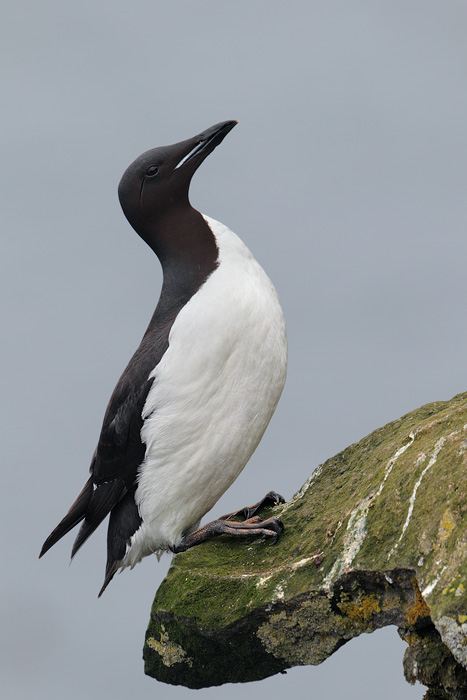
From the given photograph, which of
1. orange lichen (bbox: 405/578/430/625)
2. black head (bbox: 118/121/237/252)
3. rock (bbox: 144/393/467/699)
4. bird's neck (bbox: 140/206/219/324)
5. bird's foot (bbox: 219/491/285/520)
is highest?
black head (bbox: 118/121/237/252)

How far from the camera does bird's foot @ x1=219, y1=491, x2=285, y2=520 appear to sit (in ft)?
22.0

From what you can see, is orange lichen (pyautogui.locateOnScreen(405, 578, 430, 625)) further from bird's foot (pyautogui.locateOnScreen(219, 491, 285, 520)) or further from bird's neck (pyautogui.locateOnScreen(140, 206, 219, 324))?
bird's neck (pyautogui.locateOnScreen(140, 206, 219, 324))

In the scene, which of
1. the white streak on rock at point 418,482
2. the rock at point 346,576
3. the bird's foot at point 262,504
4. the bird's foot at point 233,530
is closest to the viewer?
the rock at point 346,576

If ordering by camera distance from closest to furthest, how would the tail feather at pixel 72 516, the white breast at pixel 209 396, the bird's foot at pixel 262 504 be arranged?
the white breast at pixel 209 396 < the tail feather at pixel 72 516 < the bird's foot at pixel 262 504

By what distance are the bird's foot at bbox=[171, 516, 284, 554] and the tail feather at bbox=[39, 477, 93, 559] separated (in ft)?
2.17

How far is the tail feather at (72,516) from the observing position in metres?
6.56

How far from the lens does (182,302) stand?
628 centimetres

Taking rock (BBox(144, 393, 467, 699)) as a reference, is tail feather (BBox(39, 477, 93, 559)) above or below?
above

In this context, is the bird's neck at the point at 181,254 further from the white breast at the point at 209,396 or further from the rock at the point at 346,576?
the rock at the point at 346,576

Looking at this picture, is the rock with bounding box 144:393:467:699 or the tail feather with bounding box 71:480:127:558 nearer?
the rock with bounding box 144:393:467:699

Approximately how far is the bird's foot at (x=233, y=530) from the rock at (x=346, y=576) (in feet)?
0.23

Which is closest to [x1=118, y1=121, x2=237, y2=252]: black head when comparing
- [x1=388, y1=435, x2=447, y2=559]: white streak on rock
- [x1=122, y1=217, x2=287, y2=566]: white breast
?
[x1=122, y1=217, x2=287, y2=566]: white breast

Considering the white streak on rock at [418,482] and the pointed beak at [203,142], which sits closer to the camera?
the white streak on rock at [418,482]

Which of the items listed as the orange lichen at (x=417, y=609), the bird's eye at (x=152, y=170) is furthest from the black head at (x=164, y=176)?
the orange lichen at (x=417, y=609)
